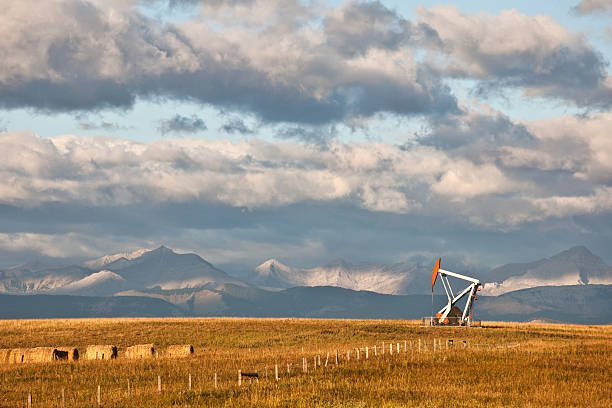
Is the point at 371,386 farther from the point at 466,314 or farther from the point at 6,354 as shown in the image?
the point at 466,314

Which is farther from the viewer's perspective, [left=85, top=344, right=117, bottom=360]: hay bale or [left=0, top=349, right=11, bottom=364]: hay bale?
[left=85, top=344, right=117, bottom=360]: hay bale

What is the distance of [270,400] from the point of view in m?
45.6

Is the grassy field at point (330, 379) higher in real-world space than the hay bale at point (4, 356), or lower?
lower

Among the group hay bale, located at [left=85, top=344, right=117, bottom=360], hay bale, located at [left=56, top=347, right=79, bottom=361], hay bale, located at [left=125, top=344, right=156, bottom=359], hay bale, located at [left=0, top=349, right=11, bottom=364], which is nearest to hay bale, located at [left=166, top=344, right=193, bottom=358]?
hay bale, located at [left=125, top=344, right=156, bottom=359]

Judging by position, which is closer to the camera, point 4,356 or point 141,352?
point 4,356

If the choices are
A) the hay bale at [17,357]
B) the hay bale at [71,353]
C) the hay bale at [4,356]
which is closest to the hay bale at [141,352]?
the hay bale at [71,353]

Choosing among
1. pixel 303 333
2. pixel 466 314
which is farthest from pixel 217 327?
pixel 466 314

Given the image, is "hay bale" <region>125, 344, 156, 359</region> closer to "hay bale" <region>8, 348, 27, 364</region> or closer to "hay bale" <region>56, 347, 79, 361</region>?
"hay bale" <region>56, 347, 79, 361</region>

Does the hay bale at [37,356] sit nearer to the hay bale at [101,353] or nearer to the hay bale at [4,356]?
the hay bale at [4,356]

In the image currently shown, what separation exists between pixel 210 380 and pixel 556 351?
1526 inches

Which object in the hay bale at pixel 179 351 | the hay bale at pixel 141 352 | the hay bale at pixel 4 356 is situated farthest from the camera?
the hay bale at pixel 179 351

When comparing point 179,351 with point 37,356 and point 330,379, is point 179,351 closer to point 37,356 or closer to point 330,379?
point 37,356

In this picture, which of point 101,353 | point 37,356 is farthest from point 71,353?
point 37,356

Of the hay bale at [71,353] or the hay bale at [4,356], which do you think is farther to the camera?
the hay bale at [71,353]
